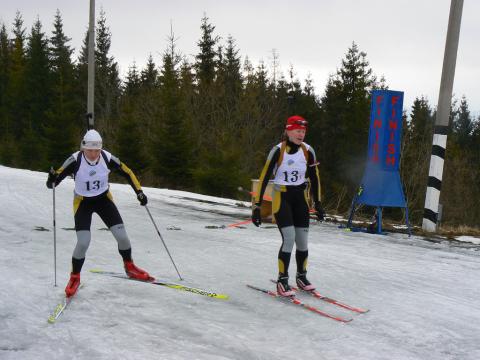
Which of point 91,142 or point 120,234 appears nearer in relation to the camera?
point 91,142

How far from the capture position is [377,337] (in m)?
4.46

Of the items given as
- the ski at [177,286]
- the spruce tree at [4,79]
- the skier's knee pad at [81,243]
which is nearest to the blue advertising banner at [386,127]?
the ski at [177,286]

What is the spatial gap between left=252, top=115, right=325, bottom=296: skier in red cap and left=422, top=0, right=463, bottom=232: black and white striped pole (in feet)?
18.2

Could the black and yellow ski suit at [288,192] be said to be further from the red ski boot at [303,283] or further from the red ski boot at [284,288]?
the red ski boot at [303,283]

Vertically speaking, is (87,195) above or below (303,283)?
above

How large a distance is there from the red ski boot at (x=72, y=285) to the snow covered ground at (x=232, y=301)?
104 mm

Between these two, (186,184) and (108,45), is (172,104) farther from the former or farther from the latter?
(108,45)

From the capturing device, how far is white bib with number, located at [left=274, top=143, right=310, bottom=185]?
5.55m

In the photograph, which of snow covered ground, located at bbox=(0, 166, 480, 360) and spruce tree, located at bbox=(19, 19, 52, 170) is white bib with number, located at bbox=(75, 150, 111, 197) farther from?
spruce tree, located at bbox=(19, 19, 52, 170)

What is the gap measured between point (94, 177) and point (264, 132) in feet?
88.2

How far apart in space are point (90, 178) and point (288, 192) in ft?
7.63

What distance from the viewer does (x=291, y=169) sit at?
5.54 metres

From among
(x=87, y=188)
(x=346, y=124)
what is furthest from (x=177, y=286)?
(x=346, y=124)

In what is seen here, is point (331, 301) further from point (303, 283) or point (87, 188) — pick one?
point (87, 188)
